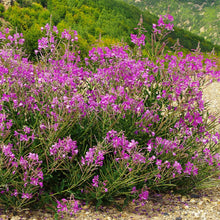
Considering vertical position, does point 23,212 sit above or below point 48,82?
below

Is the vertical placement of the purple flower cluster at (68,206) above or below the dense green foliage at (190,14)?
below

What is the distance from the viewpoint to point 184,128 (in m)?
3.61

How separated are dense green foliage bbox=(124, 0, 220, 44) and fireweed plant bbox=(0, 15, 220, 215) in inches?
6350

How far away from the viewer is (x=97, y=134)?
352 cm

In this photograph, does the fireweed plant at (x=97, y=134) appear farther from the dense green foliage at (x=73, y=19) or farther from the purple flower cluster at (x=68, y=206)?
the dense green foliage at (x=73, y=19)

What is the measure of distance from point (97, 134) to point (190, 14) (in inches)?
7852

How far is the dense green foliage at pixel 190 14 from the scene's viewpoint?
16375cm

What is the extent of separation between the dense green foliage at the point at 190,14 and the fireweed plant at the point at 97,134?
161 metres

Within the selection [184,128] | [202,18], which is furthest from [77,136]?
[202,18]

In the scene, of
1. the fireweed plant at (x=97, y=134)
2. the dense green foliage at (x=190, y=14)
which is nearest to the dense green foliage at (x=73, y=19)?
the fireweed plant at (x=97, y=134)

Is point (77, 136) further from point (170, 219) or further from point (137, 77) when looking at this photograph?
point (170, 219)

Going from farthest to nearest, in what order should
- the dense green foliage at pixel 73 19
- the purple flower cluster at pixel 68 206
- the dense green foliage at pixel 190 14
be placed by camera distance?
the dense green foliage at pixel 190 14 → the dense green foliage at pixel 73 19 → the purple flower cluster at pixel 68 206

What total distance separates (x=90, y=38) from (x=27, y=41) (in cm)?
519

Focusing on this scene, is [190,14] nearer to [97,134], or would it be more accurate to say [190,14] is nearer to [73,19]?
[73,19]
